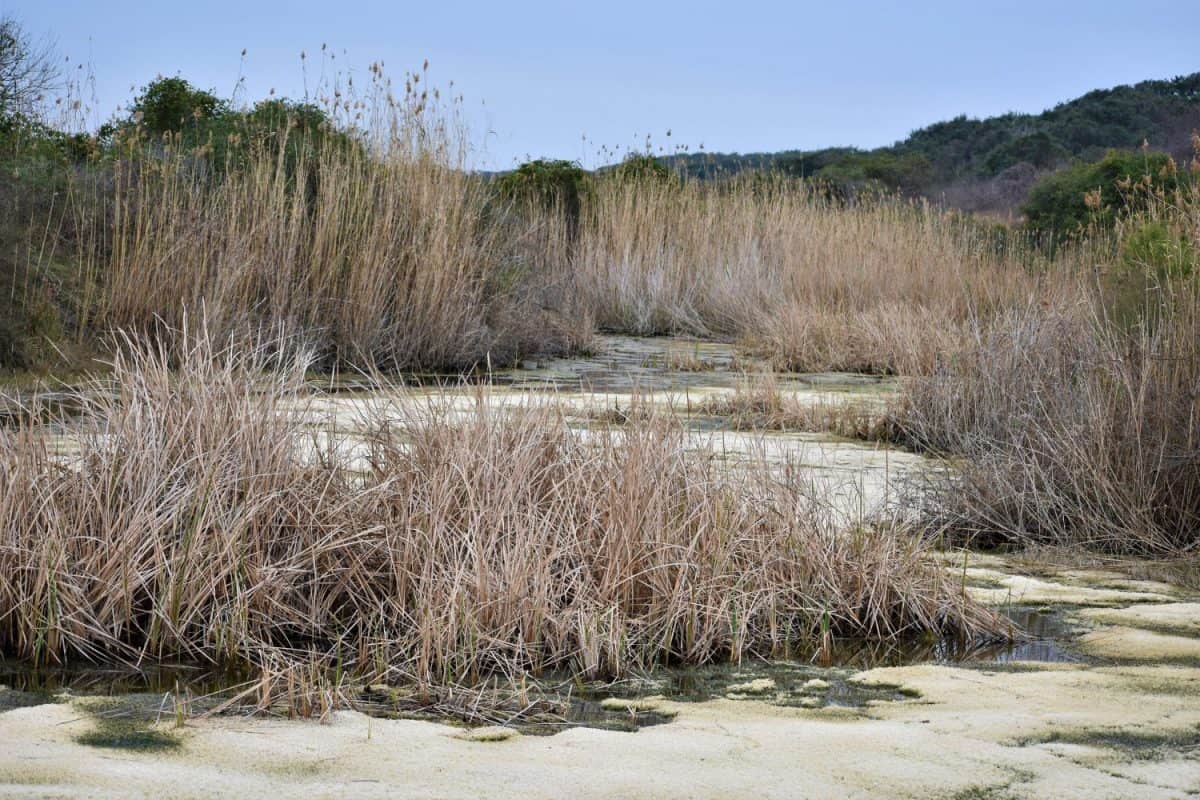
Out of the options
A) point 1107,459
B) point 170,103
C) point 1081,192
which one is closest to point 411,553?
point 1107,459

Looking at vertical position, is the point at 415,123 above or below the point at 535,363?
above

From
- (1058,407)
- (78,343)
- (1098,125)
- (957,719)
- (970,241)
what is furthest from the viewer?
(1098,125)

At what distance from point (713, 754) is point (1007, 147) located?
111ft

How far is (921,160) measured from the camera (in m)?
31.5

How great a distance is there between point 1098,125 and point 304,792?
35914 millimetres

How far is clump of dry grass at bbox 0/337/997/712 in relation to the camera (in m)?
2.59

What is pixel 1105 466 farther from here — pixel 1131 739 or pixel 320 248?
pixel 320 248

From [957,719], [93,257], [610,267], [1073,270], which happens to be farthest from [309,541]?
[610,267]

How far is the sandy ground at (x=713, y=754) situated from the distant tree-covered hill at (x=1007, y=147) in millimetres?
24052

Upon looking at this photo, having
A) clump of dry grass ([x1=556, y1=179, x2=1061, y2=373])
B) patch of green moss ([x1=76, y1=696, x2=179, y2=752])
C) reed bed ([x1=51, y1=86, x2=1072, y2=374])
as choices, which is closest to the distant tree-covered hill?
clump of dry grass ([x1=556, y1=179, x2=1061, y2=373])

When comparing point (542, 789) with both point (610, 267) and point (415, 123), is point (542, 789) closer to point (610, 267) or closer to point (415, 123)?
point (415, 123)

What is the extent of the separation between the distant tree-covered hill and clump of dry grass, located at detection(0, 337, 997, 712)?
23.4 metres

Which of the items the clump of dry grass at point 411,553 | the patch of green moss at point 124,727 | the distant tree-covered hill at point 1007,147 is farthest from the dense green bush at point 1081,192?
the patch of green moss at point 124,727

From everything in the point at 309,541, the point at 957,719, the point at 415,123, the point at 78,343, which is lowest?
the point at 957,719
